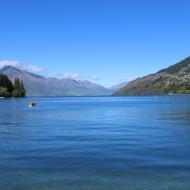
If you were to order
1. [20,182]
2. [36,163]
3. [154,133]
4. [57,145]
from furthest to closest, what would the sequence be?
[154,133], [57,145], [36,163], [20,182]

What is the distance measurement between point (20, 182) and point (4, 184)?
1.10 metres

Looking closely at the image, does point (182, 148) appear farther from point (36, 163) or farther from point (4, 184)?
point (4, 184)

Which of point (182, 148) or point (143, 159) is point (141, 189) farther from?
point (182, 148)

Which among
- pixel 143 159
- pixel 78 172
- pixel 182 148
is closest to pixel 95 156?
pixel 143 159

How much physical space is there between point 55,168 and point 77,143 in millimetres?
14604

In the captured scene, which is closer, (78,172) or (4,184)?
(4,184)

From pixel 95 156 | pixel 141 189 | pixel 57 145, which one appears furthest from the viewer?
pixel 57 145

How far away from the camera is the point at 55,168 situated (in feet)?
104

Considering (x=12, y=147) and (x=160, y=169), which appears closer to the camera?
(x=160, y=169)

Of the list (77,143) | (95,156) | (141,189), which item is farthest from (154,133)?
(141,189)

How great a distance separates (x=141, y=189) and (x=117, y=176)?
11.8 feet

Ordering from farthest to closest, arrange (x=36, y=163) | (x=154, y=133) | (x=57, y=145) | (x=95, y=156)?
(x=154, y=133)
(x=57, y=145)
(x=95, y=156)
(x=36, y=163)

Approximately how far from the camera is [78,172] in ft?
99.7

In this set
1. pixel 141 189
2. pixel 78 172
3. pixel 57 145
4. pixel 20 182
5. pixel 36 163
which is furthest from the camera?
pixel 57 145
